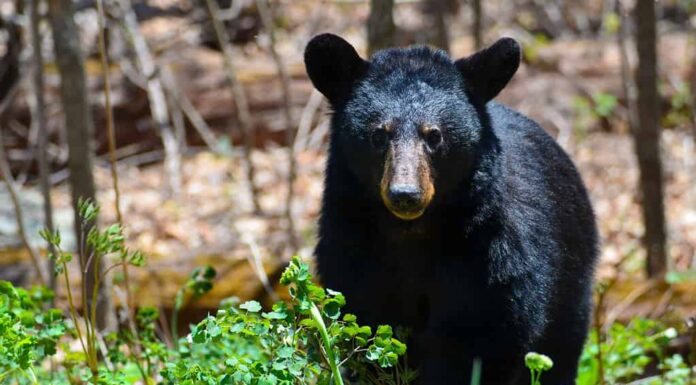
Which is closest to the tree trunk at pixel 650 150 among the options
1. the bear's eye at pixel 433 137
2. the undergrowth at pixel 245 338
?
→ the undergrowth at pixel 245 338

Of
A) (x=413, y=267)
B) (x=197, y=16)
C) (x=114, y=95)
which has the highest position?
(x=197, y=16)

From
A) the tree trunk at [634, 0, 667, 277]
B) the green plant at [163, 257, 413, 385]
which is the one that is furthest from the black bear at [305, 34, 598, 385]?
the tree trunk at [634, 0, 667, 277]

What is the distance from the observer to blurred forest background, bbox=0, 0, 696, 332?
344 inches

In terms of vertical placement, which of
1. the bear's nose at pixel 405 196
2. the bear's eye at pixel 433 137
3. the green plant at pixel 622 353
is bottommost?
the green plant at pixel 622 353

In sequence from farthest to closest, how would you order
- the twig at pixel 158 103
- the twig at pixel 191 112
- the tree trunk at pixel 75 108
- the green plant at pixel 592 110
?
the green plant at pixel 592 110 < the twig at pixel 191 112 < the twig at pixel 158 103 < the tree trunk at pixel 75 108

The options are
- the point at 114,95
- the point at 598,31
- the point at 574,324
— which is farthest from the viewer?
the point at 598,31

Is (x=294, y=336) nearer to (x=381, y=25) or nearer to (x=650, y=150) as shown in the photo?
(x=381, y=25)

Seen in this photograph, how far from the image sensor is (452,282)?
4324 mm

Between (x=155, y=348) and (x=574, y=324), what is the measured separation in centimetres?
214

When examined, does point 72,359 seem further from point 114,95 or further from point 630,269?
point 114,95

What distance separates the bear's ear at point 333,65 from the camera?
14.7 feet

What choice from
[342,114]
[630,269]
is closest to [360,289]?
[342,114]

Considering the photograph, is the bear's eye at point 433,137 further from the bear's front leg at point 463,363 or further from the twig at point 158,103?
the twig at point 158,103

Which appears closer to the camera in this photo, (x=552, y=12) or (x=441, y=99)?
(x=441, y=99)
